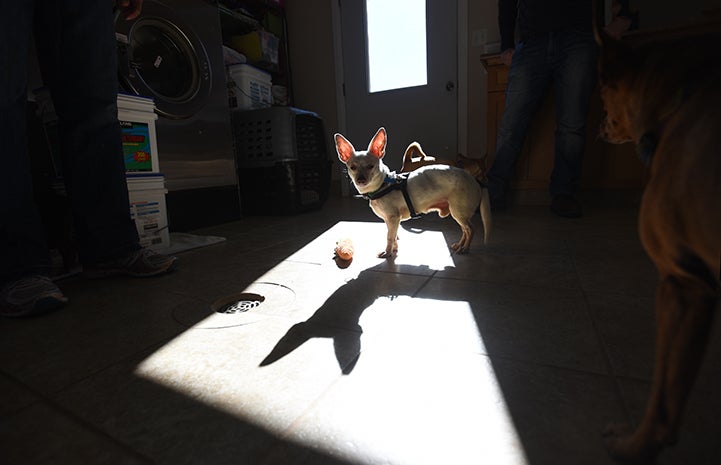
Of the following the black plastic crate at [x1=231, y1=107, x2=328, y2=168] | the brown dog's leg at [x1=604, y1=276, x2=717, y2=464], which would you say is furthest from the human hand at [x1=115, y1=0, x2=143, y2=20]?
the brown dog's leg at [x1=604, y1=276, x2=717, y2=464]

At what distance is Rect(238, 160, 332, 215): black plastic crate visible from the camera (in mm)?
2859

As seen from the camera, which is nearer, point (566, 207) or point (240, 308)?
point (240, 308)

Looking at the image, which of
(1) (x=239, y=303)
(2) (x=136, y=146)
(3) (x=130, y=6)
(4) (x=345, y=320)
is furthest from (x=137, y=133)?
(4) (x=345, y=320)

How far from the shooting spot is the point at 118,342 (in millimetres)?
878

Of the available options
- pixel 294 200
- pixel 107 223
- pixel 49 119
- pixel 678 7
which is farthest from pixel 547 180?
pixel 49 119

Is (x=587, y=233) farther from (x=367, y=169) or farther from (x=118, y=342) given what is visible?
(x=118, y=342)

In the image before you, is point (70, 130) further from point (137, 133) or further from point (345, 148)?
point (345, 148)

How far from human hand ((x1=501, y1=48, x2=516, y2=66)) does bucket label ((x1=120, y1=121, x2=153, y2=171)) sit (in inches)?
91.4

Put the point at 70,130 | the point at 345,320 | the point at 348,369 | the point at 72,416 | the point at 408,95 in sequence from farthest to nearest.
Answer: the point at 408,95, the point at 70,130, the point at 345,320, the point at 348,369, the point at 72,416

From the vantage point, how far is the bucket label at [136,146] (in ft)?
5.37

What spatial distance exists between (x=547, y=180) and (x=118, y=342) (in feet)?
9.35

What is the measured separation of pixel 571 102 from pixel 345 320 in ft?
7.31

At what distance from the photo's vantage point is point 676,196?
14.5 inches

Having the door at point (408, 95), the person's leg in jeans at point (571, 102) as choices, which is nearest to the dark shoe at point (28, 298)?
the person's leg in jeans at point (571, 102)
